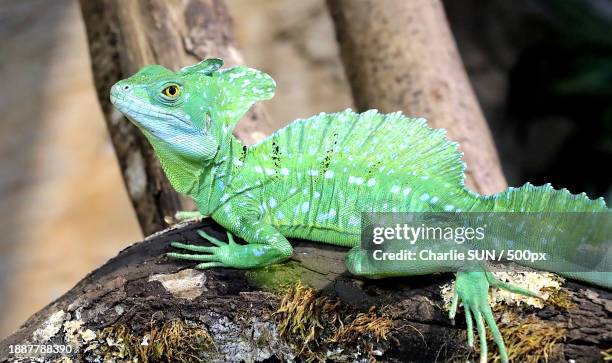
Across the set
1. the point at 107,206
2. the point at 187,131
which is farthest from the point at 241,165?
the point at 107,206

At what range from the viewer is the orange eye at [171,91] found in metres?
4.02

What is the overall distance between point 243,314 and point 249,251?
0.40 metres

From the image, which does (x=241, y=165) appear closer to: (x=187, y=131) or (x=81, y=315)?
(x=187, y=131)

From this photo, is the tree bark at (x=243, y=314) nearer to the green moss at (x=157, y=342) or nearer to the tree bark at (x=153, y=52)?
the green moss at (x=157, y=342)

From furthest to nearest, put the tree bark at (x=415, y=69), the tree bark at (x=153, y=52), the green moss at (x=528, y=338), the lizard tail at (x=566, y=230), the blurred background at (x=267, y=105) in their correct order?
the blurred background at (x=267, y=105), the tree bark at (x=415, y=69), the tree bark at (x=153, y=52), the lizard tail at (x=566, y=230), the green moss at (x=528, y=338)

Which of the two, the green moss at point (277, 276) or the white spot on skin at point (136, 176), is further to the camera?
the white spot on skin at point (136, 176)

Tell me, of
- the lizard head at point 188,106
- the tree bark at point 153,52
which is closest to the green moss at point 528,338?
the lizard head at point 188,106

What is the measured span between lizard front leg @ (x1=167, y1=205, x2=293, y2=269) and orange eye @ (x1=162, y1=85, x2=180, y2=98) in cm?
89

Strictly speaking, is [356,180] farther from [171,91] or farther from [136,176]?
[136,176]

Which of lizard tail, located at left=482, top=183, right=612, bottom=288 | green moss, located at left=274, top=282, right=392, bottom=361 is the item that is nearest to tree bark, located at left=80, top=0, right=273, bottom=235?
green moss, located at left=274, top=282, right=392, bottom=361

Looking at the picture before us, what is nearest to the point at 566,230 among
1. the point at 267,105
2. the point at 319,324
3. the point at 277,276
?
the point at 319,324

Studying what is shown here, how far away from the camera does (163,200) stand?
19.3 feet

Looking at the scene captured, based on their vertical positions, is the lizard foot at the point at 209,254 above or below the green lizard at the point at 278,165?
below

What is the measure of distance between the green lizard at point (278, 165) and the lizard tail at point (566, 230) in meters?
0.09
